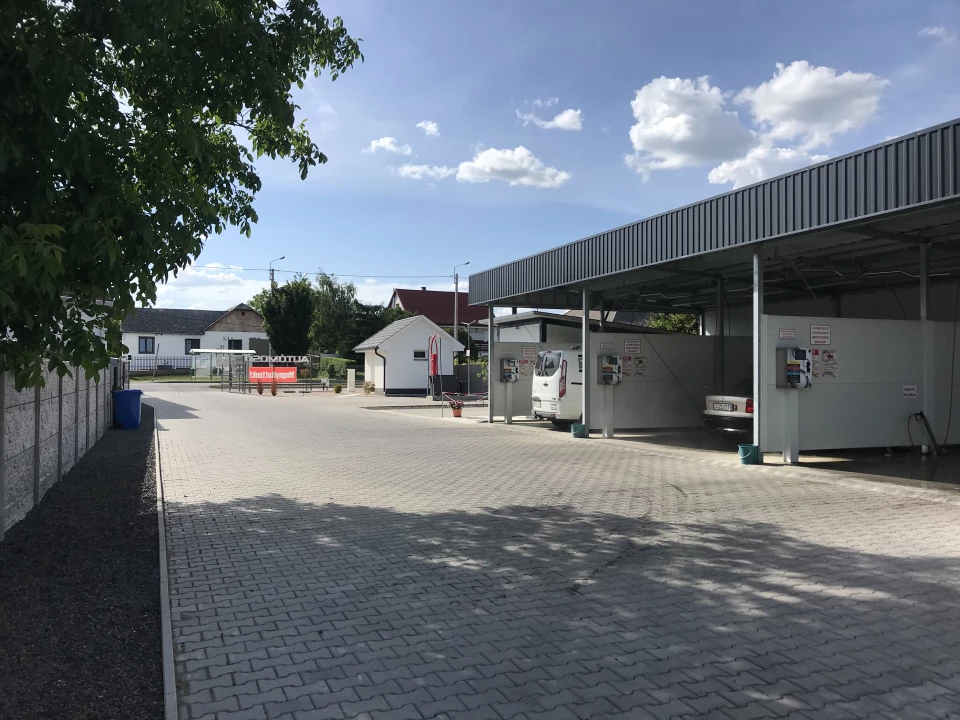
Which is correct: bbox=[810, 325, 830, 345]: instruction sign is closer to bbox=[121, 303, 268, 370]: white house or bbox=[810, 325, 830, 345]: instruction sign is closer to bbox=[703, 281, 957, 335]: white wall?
bbox=[703, 281, 957, 335]: white wall

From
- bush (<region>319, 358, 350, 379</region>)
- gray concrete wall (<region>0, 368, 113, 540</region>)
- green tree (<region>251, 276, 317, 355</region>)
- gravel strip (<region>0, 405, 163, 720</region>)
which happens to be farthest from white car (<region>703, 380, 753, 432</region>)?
green tree (<region>251, 276, 317, 355</region>)

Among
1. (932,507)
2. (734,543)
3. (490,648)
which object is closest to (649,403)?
(932,507)

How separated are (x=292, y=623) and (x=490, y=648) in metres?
1.42

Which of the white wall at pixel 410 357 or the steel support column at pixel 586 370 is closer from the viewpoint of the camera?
the steel support column at pixel 586 370

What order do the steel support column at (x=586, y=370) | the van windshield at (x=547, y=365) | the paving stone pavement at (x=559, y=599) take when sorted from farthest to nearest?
1. the van windshield at (x=547, y=365)
2. the steel support column at (x=586, y=370)
3. the paving stone pavement at (x=559, y=599)

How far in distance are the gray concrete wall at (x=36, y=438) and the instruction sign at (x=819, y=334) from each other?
1106 cm

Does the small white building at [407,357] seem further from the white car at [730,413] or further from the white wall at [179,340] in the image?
the white wall at [179,340]

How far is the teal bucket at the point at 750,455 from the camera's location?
490 inches

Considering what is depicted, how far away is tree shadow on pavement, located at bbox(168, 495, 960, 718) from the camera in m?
4.00

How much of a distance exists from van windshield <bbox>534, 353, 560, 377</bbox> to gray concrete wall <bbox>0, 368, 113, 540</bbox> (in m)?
10.8

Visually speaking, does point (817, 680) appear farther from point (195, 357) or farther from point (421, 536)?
point (195, 357)

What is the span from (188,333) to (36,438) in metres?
72.6

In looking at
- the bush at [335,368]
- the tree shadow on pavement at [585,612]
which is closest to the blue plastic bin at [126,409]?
the tree shadow on pavement at [585,612]

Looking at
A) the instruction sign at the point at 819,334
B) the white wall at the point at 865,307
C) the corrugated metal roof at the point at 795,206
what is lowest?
the instruction sign at the point at 819,334
